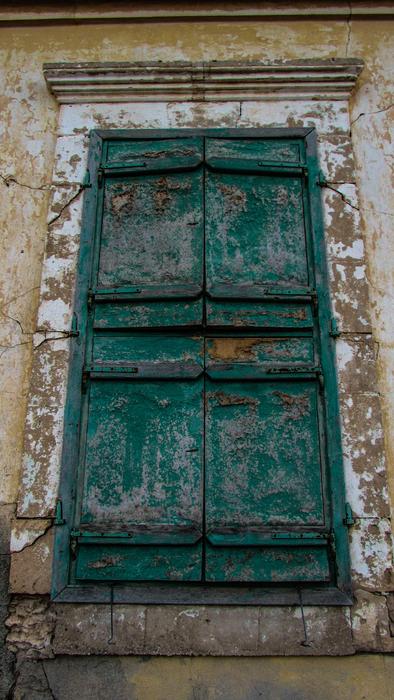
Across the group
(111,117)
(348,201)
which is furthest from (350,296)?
(111,117)

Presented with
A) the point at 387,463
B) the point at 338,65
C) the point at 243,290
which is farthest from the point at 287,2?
the point at 387,463

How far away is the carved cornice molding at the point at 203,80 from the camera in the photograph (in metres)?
3.77

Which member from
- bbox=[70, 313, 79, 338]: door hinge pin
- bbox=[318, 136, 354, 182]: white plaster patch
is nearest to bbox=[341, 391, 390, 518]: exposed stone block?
bbox=[318, 136, 354, 182]: white plaster patch

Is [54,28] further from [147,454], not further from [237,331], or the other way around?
[147,454]

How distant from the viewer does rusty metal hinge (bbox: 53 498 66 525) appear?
2951 mm

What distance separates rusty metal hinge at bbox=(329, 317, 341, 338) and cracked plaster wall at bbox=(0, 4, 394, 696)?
5 centimetres

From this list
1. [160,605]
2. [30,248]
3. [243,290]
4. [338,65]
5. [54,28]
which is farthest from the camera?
[54,28]

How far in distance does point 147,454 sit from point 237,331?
29.6 inches

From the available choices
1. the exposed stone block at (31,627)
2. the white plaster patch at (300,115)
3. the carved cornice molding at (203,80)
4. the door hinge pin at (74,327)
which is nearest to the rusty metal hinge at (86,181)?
the carved cornice molding at (203,80)

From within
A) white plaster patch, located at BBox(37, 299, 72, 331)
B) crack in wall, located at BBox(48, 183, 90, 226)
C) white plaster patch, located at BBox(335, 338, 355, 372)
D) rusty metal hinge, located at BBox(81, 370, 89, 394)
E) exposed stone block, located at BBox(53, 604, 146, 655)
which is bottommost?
exposed stone block, located at BBox(53, 604, 146, 655)

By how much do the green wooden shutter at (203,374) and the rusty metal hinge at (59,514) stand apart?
8 cm

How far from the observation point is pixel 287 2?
13.0ft

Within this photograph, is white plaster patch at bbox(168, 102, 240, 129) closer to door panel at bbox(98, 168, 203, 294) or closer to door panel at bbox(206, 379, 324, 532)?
door panel at bbox(98, 168, 203, 294)

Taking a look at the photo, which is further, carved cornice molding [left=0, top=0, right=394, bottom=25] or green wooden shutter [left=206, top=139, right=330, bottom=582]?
carved cornice molding [left=0, top=0, right=394, bottom=25]
